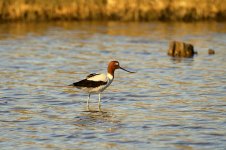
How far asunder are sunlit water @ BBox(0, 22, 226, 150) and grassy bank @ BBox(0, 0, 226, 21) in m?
3.09

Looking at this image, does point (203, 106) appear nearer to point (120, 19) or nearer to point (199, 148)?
point (199, 148)

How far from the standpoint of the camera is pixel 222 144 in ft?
44.6

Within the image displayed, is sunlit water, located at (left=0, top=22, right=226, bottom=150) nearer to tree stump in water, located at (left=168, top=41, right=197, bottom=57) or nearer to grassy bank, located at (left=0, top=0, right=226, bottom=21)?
tree stump in water, located at (left=168, top=41, right=197, bottom=57)

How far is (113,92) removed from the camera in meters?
21.4

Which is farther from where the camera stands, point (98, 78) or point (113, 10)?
point (113, 10)

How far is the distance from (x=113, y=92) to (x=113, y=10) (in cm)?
2498

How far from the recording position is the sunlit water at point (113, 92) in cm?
1443

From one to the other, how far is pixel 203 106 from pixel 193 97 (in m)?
1.68

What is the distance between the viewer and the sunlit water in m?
14.4

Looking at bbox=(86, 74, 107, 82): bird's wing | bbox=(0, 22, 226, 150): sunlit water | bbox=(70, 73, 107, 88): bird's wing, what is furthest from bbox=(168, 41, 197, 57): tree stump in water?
bbox=(70, 73, 107, 88): bird's wing

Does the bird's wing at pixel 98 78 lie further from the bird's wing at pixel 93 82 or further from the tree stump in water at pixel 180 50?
the tree stump in water at pixel 180 50

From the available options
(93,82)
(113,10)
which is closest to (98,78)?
(93,82)

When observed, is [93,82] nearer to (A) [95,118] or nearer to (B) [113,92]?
(A) [95,118]

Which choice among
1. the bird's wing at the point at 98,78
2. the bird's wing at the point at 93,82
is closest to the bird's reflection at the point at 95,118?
the bird's wing at the point at 93,82
